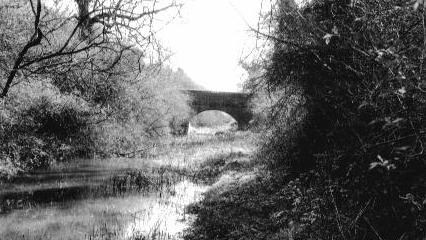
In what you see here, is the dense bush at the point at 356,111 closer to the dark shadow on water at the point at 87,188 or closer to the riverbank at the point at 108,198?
the riverbank at the point at 108,198

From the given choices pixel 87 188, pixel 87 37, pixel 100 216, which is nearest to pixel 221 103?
pixel 87 188

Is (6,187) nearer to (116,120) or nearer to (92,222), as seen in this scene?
(92,222)

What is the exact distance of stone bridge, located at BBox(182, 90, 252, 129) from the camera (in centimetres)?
4831

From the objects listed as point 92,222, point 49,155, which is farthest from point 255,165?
point 49,155

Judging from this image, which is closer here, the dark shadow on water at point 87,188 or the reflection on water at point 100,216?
the reflection on water at point 100,216

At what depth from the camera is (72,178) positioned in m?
15.6

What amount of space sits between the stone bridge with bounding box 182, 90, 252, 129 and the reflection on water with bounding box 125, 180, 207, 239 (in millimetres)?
33924

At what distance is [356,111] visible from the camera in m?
6.54

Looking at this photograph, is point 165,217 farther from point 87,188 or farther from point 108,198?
point 87,188

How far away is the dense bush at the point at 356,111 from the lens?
369 centimetres

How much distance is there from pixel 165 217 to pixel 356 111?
6552 millimetres

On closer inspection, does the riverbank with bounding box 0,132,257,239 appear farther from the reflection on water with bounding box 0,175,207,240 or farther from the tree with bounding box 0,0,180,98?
the tree with bounding box 0,0,180,98

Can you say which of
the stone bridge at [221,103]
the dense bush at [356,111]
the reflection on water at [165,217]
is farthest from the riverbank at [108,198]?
the stone bridge at [221,103]

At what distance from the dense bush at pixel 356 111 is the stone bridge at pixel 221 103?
116 feet
